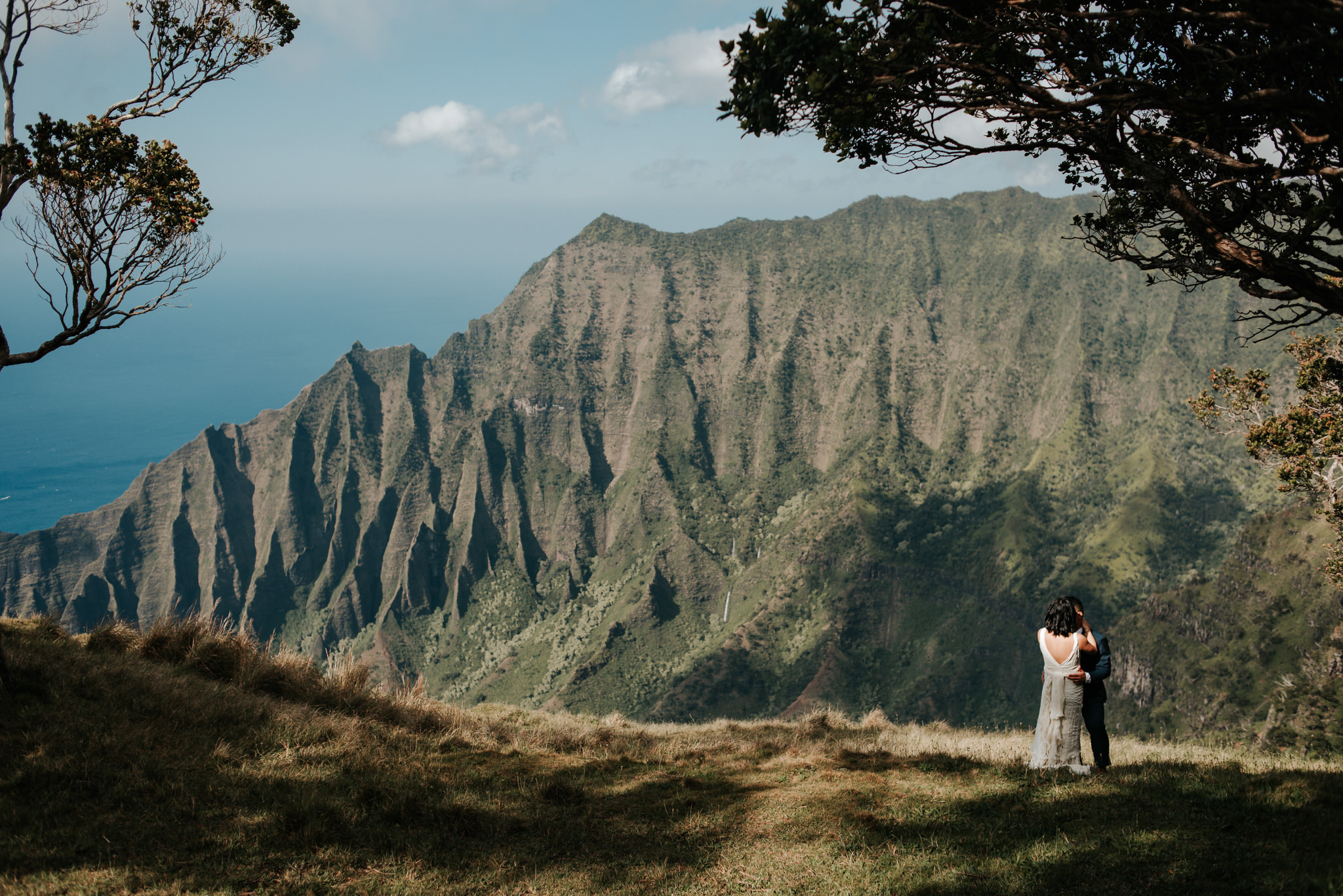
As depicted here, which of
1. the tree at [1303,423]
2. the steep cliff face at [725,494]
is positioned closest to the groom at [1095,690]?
the tree at [1303,423]

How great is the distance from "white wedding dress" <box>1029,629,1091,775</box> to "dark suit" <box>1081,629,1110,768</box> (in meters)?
0.11

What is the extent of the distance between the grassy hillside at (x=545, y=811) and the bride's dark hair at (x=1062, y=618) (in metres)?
1.80

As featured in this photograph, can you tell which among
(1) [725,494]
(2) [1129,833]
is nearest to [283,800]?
(2) [1129,833]

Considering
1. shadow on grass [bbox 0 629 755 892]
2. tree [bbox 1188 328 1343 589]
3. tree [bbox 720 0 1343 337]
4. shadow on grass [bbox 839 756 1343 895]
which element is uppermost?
tree [bbox 720 0 1343 337]

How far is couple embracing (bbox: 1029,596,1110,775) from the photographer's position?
946 cm

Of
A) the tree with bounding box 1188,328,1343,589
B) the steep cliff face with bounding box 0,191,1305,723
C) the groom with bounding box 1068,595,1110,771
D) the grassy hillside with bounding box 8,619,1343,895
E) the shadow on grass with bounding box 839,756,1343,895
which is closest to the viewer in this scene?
the shadow on grass with bounding box 839,756,1343,895

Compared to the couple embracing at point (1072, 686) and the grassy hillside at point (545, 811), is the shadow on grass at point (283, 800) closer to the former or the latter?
the grassy hillside at point (545, 811)

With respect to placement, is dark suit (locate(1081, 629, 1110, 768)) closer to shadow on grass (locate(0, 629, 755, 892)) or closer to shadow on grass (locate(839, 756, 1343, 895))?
shadow on grass (locate(839, 756, 1343, 895))

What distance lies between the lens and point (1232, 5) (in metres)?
7.54

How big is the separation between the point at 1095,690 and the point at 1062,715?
533mm

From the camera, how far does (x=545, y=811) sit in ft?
28.9

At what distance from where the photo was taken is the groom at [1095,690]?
31.0 ft

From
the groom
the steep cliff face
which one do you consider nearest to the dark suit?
the groom

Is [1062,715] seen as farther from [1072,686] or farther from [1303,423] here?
[1303,423]
